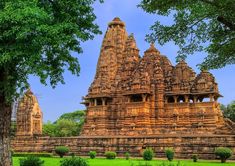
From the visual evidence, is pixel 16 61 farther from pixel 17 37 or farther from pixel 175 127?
pixel 175 127

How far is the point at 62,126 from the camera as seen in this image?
58.2m

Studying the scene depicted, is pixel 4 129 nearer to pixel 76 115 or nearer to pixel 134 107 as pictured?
pixel 134 107

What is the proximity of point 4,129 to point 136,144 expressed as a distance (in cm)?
1828

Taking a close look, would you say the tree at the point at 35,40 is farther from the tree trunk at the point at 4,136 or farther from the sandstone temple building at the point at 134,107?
the sandstone temple building at the point at 134,107

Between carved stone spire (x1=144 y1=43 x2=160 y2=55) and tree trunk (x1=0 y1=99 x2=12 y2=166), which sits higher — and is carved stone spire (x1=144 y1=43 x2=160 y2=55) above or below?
above

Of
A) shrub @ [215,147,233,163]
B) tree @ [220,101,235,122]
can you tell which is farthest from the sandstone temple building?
tree @ [220,101,235,122]

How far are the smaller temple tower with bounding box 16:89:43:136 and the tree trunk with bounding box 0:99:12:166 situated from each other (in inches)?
1092

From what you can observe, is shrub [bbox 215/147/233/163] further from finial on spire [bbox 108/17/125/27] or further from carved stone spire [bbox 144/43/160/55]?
finial on spire [bbox 108/17/125/27]

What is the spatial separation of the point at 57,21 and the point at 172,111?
Result: 25.9 metres

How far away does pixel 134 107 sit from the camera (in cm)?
3884

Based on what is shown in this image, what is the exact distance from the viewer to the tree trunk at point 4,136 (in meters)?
13.9

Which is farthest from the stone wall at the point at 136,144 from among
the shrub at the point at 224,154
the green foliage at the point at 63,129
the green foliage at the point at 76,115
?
the green foliage at the point at 76,115

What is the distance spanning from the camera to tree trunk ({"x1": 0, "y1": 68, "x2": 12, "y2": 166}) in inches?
548

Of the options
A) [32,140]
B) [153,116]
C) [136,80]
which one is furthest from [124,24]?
[32,140]
